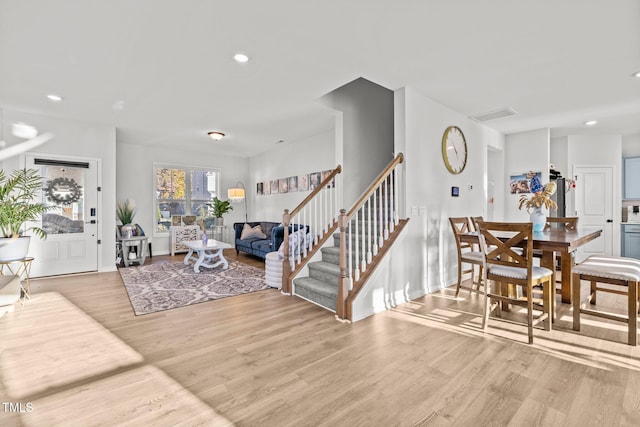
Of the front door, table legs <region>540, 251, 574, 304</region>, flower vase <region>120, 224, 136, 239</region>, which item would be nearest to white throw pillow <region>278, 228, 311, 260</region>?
table legs <region>540, 251, 574, 304</region>

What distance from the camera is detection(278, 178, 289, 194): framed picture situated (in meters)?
7.54

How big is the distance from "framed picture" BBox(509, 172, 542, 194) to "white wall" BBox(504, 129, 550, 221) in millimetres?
58

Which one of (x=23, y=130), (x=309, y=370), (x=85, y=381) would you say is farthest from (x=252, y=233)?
(x=309, y=370)

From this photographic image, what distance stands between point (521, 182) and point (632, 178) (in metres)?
2.33

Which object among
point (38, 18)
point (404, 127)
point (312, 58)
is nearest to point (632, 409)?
point (404, 127)

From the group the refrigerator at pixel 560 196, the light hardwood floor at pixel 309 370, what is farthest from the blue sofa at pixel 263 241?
the refrigerator at pixel 560 196

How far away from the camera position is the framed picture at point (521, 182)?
5784mm

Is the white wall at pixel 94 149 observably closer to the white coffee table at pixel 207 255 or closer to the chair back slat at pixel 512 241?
the white coffee table at pixel 207 255

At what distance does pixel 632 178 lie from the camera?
6.01m

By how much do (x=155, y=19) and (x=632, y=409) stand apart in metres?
4.29

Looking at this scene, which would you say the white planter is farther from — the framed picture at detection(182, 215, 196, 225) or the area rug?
the framed picture at detection(182, 215, 196, 225)

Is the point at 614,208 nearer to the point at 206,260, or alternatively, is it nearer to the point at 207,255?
the point at 207,255

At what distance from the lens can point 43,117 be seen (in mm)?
4941

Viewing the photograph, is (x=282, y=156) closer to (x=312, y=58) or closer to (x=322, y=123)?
(x=322, y=123)
